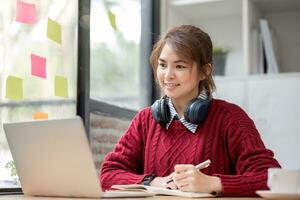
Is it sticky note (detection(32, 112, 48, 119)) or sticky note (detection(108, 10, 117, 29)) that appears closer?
sticky note (detection(32, 112, 48, 119))

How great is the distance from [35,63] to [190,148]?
759 millimetres

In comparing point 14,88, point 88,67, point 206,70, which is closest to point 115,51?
point 88,67

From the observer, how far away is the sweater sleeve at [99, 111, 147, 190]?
1584 millimetres

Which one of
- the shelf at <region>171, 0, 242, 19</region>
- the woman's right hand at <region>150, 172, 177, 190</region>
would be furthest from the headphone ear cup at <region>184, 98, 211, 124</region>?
the shelf at <region>171, 0, 242, 19</region>

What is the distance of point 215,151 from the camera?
1616 mm

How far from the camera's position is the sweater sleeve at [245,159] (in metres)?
1.32

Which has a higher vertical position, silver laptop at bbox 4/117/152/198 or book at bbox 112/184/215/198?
silver laptop at bbox 4/117/152/198

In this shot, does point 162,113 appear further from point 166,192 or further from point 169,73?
point 166,192

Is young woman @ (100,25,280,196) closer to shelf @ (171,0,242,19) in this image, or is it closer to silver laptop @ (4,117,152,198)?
silver laptop @ (4,117,152,198)

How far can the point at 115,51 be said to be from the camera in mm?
2705

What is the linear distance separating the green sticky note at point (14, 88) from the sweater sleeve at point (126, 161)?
0.45m

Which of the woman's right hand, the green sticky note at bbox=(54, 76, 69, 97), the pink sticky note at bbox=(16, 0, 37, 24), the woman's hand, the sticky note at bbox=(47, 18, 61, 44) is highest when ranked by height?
the pink sticky note at bbox=(16, 0, 37, 24)

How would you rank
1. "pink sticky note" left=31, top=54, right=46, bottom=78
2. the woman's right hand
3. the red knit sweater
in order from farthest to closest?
1. "pink sticky note" left=31, top=54, right=46, bottom=78
2. the red knit sweater
3. the woman's right hand

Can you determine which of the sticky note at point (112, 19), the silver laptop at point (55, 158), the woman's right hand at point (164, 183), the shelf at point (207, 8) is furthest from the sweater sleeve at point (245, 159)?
the shelf at point (207, 8)
